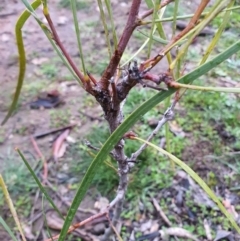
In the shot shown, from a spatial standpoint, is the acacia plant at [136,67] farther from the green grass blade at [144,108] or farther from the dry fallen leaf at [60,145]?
the dry fallen leaf at [60,145]

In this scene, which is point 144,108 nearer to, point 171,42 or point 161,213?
point 171,42

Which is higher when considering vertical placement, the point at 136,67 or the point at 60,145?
the point at 136,67

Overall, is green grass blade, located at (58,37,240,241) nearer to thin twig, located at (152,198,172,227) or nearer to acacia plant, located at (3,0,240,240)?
acacia plant, located at (3,0,240,240)

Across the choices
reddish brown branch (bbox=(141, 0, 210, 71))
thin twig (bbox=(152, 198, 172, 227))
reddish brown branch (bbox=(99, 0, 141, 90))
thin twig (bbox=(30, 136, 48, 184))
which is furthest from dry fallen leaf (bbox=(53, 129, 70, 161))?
reddish brown branch (bbox=(141, 0, 210, 71))

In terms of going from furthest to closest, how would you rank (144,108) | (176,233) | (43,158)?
1. (43,158)
2. (176,233)
3. (144,108)

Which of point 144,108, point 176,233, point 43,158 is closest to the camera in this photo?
point 144,108

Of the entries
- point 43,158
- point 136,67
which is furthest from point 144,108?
point 43,158

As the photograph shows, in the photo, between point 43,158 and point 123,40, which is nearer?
point 123,40

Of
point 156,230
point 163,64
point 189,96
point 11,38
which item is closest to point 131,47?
point 163,64

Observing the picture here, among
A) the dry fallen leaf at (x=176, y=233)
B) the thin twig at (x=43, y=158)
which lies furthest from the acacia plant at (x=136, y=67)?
the thin twig at (x=43, y=158)
